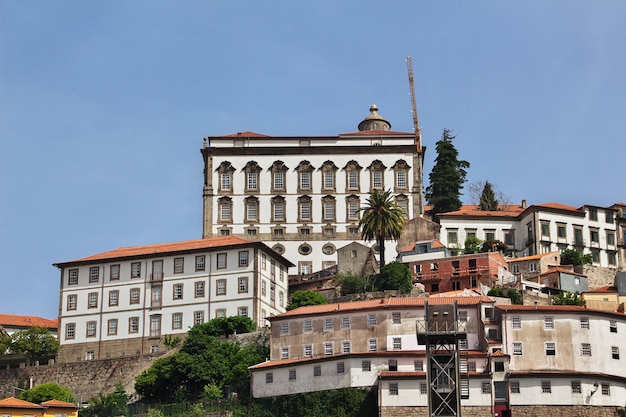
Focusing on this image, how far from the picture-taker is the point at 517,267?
106m

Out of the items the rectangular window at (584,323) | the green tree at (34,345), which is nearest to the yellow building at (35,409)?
the green tree at (34,345)

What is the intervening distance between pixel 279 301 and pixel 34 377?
2142cm

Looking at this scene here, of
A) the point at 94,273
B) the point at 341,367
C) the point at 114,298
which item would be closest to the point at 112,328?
the point at 114,298

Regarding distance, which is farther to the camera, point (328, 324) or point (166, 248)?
point (166, 248)

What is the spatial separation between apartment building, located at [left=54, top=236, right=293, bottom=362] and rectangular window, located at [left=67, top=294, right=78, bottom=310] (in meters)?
0.09

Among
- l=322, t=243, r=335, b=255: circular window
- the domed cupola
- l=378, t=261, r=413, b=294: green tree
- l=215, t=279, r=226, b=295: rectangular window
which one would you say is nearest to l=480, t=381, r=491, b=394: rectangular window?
l=378, t=261, r=413, b=294: green tree

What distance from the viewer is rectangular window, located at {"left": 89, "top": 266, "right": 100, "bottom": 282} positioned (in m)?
105

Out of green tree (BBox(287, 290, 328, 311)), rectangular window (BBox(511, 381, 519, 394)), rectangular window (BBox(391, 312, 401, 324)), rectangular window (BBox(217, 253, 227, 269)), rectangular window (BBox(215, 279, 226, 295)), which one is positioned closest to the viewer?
rectangular window (BBox(511, 381, 519, 394))

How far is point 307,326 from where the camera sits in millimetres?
84625

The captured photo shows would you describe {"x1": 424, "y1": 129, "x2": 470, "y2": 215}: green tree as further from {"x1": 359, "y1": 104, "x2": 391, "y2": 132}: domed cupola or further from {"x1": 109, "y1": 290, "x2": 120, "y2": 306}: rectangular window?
{"x1": 109, "y1": 290, "x2": 120, "y2": 306}: rectangular window

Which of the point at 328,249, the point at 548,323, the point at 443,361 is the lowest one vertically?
the point at 443,361

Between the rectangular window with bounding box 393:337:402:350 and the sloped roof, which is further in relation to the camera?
the sloped roof

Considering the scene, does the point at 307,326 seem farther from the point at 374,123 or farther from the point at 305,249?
the point at 374,123

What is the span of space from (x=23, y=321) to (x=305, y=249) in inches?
1506
